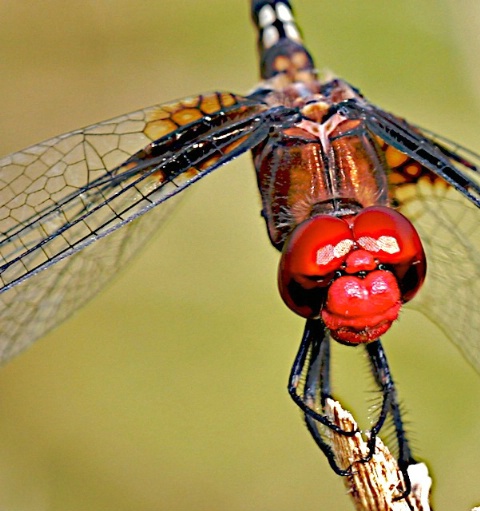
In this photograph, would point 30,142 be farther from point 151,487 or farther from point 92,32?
point 151,487

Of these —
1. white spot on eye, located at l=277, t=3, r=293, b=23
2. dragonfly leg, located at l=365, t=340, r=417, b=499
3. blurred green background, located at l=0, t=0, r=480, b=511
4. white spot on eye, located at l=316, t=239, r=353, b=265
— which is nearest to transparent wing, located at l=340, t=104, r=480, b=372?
dragonfly leg, located at l=365, t=340, r=417, b=499

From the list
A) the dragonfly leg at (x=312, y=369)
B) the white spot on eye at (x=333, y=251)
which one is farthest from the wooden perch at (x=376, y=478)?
the white spot on eye at (x=333, y=251)

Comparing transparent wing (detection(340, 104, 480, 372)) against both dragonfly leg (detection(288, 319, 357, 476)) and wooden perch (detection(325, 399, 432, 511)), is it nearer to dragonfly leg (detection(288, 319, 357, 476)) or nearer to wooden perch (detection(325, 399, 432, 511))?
dragonfly leg (detection(288, 319, 357, 476))

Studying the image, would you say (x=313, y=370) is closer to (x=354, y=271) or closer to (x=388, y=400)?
(x=388, y=400)

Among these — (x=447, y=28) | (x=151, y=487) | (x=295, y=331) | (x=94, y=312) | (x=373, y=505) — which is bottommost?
(x=373, y=505)

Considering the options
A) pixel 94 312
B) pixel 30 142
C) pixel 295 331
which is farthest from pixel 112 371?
pixel 30 142

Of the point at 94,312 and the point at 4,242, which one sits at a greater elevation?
the point at 94,312

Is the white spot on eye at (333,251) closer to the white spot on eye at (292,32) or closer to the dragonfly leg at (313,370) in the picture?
Answer: the dragonfly leg at (313,370)
